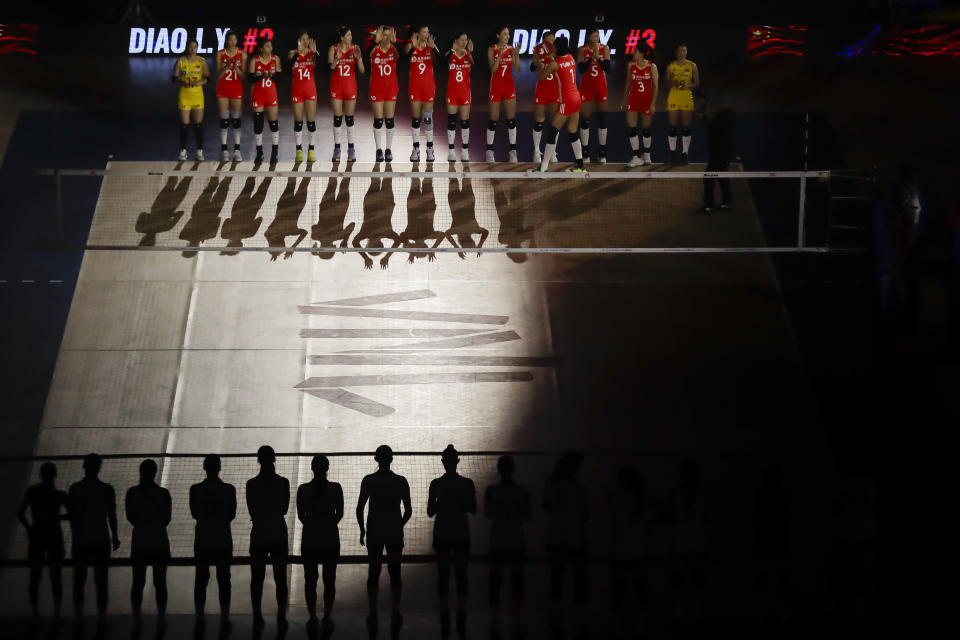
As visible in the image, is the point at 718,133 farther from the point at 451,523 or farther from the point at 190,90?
the point at 451,523

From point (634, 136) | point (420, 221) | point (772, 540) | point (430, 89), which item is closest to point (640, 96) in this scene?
point (634, 136)

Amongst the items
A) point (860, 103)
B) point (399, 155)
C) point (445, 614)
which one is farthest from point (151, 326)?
point (860, 103)

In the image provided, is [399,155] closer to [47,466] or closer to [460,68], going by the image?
[460,68]

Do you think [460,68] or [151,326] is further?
[460,68]

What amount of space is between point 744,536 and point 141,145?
11763 mm

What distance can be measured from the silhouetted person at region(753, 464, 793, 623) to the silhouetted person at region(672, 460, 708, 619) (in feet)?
1.67

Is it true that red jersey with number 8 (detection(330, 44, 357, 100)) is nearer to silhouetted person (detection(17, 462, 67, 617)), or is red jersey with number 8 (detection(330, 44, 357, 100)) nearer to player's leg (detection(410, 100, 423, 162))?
player's leg (detection(410, 100, 423, 162))

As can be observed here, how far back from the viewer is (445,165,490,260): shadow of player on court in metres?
17.2

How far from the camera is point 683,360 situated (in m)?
15.5

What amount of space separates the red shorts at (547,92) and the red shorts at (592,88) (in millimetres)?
531

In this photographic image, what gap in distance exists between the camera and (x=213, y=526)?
10609mm

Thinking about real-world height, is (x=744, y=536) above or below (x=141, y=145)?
below

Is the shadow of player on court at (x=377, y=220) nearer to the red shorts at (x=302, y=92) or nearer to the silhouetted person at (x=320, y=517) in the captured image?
the red shorts at (x=302, y=92)

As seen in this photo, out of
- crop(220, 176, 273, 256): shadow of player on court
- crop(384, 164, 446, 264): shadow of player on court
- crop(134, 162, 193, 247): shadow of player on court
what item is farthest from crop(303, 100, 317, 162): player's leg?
crop(134, 162, 193, 247): shadow of player on court
